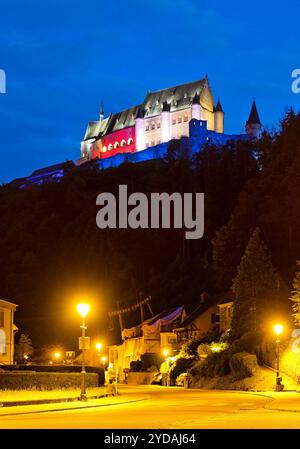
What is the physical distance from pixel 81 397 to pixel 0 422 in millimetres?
9296

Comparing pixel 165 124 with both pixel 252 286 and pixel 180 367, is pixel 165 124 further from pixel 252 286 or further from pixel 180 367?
pixel 252 286

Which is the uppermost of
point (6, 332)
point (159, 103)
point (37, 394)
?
point (159, 103)

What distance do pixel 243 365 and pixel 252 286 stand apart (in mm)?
9187

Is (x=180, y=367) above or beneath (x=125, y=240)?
beneath

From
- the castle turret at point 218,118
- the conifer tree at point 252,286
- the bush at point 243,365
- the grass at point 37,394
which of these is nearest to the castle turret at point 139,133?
the castle turret at point 218,118

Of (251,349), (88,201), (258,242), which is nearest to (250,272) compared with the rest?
(258,242)

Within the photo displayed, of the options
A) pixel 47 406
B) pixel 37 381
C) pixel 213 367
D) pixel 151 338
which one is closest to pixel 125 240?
pixel 151 338

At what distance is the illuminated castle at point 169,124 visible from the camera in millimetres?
153375

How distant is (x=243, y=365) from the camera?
39469mm

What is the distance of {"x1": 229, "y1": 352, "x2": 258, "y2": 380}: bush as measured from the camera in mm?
39000

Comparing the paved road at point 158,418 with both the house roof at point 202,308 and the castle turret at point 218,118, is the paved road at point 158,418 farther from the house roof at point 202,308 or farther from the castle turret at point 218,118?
the castle turret at point 218,118

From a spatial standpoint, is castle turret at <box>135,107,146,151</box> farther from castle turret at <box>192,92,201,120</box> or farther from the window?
the window

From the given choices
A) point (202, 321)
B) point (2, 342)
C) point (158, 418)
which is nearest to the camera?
point (158, 418)
